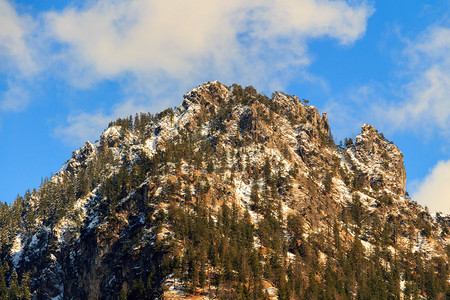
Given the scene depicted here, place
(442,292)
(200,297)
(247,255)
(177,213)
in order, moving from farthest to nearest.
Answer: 1. (442,292)
2. (177,213)
3. (247,255)
4. (200,297)

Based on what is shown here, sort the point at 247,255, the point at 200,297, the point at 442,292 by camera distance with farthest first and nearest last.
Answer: the point at 442,292
the point at 247,255
the point at 200,297

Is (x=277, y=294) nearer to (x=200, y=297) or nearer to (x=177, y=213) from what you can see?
(x=200, y=297)

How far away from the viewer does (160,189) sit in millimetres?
199500

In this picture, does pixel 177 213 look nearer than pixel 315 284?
No

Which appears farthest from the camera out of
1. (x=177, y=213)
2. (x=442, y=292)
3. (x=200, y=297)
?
(x=442, y=292)

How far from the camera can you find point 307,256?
7795 inches

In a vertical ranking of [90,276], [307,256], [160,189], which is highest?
[160,189]

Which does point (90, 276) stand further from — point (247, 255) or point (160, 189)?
point (247, 255)

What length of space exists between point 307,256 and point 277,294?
150ft

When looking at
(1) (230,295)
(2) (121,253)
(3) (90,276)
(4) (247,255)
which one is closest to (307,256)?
(4) (247,255)

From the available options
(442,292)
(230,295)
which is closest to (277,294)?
(230,295)

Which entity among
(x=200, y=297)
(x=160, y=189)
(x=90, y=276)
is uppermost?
(x=160, y=189)

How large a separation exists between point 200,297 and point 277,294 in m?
27.4

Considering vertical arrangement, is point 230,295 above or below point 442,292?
below
